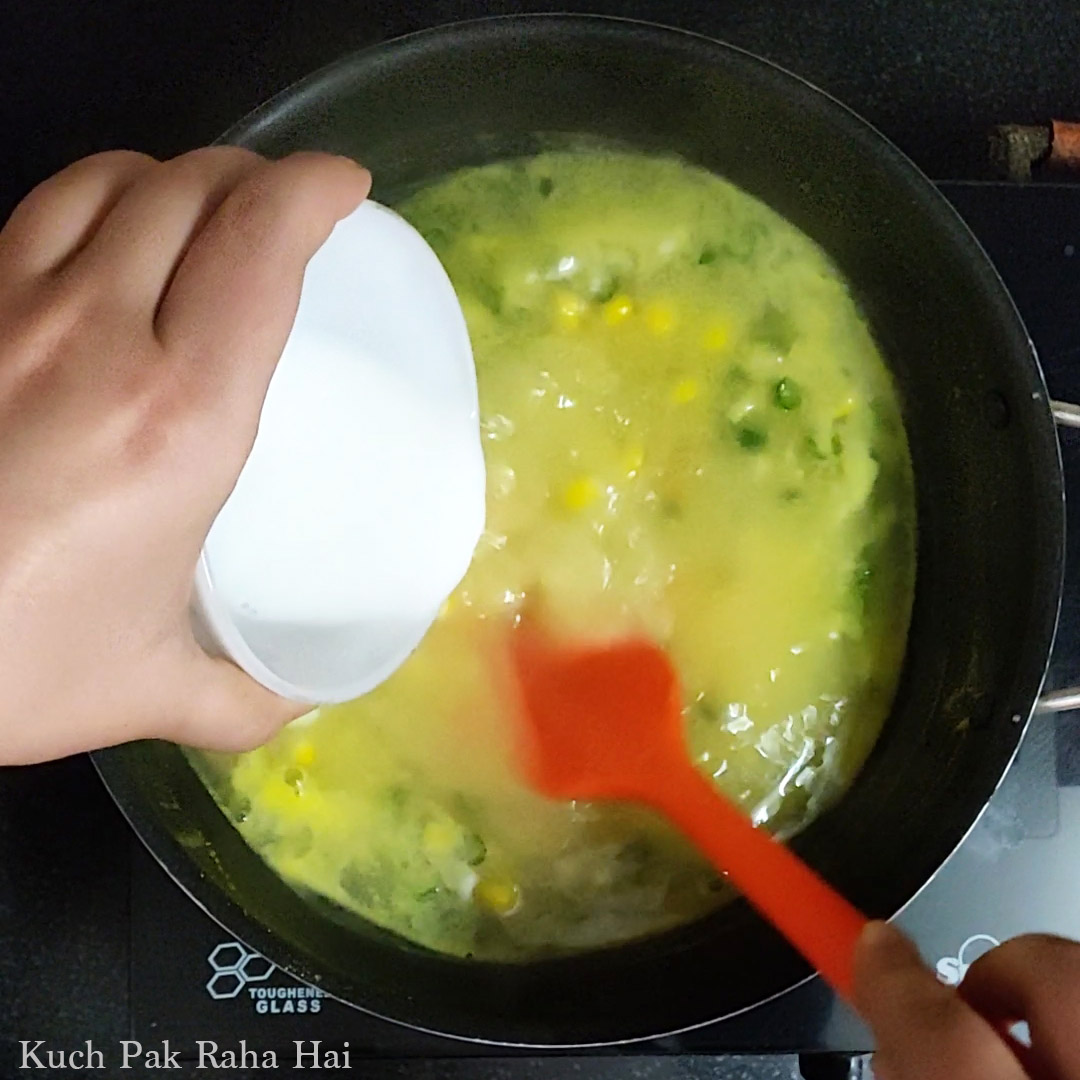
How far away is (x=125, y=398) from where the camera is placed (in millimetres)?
430

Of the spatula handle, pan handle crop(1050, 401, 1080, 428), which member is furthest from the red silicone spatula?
pan handle crop(1050, 401, 1080, 428)

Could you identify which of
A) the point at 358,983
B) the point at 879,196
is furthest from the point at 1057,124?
the point at 358,983

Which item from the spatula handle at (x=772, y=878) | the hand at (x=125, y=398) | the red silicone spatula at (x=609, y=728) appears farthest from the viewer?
the red silicone spatula at (x=609, y=728)

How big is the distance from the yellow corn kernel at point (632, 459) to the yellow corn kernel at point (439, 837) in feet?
1.03

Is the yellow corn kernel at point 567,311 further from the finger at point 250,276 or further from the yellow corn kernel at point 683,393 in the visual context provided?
the finger at point 250,276

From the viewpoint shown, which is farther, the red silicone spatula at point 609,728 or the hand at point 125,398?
the red silicone spatula at point 609,728

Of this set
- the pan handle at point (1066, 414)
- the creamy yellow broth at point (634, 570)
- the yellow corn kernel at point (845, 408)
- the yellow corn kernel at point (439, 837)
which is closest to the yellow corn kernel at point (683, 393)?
the creamy yellow broth at point (634, 570)

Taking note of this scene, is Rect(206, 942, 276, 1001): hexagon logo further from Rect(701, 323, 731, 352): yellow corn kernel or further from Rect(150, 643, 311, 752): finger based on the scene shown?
Rect(701, 323, 731, 352): yellow corn kernel

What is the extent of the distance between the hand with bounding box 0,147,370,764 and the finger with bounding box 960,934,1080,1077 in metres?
0.41

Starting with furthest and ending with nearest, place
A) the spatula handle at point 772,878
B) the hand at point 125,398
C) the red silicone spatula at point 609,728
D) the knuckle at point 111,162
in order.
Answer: the red silicone spatula at point 609,728 < the spatula handle at point 772,878 < the knuckle at point 111,162 < the hand at point 125,398

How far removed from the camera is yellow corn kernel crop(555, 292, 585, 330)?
92 cm

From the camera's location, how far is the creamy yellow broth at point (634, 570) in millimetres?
892

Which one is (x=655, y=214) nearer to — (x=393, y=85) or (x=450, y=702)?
(x=393, y=85)

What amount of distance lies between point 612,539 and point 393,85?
1.26 feet
